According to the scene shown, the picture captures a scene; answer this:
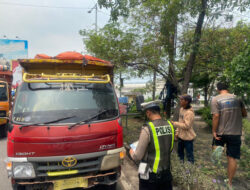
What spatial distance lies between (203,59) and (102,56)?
3484 millimetres

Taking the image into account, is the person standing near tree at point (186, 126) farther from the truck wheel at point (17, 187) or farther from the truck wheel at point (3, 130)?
the truck wheel at point (3, 130)

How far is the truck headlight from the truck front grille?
2.7 inches

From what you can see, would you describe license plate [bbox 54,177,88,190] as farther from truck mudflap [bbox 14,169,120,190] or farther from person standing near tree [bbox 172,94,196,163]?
person standing near tree [bbox 172,94,196,163]

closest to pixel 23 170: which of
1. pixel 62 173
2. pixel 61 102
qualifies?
pixel 62 173

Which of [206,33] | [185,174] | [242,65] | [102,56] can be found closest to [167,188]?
[185,174]

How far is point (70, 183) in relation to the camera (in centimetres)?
303

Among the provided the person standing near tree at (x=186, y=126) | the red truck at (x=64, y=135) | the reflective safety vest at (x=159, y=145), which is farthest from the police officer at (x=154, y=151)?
the person standing near tree at (x=186, y=126)

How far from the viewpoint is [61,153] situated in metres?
2.91

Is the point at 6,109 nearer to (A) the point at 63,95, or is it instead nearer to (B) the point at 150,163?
(A) the point at 63,95

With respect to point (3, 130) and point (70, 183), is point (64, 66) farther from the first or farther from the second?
point (3, 130)

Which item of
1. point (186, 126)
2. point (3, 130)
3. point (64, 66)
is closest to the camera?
point (186, 126)

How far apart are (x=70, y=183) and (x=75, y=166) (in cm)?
28

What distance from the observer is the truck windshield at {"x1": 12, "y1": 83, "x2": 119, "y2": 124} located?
324cm

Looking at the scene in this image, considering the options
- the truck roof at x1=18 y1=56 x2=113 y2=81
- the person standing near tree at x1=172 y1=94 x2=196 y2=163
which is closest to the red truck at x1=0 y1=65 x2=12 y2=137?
the truck roof at x1=18 y1=56 x2=113 y2=81
